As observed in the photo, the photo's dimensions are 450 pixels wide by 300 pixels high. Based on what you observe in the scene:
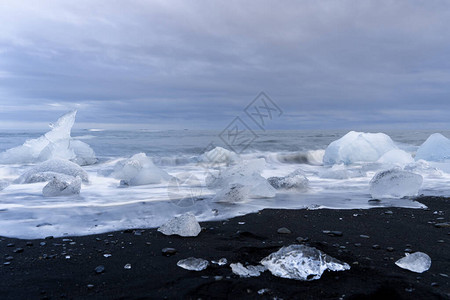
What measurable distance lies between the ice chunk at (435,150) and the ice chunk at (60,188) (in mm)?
9615

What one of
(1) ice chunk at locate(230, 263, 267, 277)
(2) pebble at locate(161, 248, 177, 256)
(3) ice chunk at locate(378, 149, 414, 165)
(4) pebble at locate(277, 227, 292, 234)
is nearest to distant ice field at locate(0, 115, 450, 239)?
(4) pebble at locate(277, 227, 292, 234)

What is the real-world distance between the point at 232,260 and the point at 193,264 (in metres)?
0.27

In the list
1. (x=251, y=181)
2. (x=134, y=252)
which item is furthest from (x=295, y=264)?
(x=251, y=181)

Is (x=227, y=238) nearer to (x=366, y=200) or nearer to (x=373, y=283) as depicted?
(x=373, y=283)

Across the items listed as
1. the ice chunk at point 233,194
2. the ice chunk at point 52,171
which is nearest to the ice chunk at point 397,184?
the ice chunk at point 233,194

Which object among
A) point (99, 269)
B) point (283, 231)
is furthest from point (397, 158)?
point (99, 269)

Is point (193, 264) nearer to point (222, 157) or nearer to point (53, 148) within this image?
point (222, 157)

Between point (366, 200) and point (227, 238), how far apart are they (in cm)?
254

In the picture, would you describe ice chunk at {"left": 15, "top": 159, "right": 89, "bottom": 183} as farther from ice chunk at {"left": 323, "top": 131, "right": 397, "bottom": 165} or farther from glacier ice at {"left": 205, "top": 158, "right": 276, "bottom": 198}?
ice chunk at {"left": 323, "top": 131, "right": 397, "bottom": 165}

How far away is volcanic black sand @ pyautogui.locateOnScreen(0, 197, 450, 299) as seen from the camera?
1749 mm

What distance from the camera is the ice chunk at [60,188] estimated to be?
4.72 meters

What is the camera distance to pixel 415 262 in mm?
2104

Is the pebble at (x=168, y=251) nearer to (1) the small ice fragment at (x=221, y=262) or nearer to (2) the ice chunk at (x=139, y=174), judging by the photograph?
(1) the small ice fragment at (x=221, y=262)

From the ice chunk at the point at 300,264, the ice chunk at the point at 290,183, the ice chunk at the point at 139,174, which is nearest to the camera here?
the ice chunk at the point at 300,264
